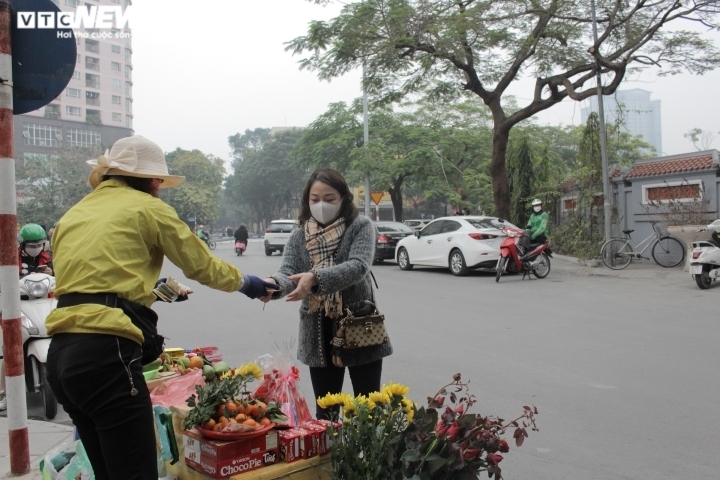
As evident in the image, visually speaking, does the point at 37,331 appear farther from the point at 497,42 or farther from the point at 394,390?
the point at 497,42

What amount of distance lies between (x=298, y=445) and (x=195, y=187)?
5999cm

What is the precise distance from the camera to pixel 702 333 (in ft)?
23.3

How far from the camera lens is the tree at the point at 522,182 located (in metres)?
22.1

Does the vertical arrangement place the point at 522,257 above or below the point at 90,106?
below

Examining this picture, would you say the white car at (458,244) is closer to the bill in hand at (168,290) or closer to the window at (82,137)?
the bill in hand at (168,290)

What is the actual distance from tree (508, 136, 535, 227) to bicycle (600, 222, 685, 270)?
746cm

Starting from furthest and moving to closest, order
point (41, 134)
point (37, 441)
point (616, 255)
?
point (41, 134), point (616, 255), point (37, 441)

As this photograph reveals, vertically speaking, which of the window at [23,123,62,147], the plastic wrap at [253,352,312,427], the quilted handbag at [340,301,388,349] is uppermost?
the window at [23,123,62,147]

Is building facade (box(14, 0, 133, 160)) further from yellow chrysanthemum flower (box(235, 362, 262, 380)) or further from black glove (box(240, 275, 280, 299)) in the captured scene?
black glove (box(240, 275, 280, 299))

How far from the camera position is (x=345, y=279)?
2.83 meters

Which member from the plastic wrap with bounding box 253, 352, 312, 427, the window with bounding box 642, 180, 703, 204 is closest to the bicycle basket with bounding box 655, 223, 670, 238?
the window with bounding box 642, 180, 703, 204

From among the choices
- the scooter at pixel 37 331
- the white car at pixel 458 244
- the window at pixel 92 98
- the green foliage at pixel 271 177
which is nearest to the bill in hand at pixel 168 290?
the scooter at pixel 37 331

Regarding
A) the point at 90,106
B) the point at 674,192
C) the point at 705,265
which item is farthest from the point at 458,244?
the point at 90,106

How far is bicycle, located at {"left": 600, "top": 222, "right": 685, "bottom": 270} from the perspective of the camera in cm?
1415
